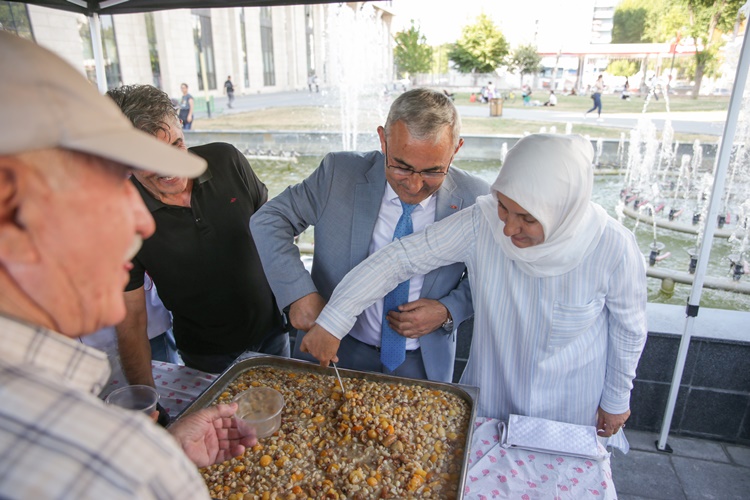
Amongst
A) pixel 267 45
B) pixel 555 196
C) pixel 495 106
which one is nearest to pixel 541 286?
pixel 555 196

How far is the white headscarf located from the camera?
1.50 m

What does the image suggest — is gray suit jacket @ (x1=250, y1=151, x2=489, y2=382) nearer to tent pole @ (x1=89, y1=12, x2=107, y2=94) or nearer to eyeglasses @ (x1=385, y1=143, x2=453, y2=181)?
eyeglasses @ (x1=385, y1=143, x2=453, y2=181)

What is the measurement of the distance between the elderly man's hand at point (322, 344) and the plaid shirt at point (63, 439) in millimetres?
1090

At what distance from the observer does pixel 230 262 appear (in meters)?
2.16

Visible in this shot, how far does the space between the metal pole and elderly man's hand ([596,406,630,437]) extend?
1035 mm

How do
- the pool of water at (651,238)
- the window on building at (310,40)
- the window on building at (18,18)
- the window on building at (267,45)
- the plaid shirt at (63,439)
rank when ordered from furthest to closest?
the window on building at (310,40) < the window on building at (267,45) < the window on building at (18,18) < the pool of water at (651,238) < the plaid shirt at (63,439)

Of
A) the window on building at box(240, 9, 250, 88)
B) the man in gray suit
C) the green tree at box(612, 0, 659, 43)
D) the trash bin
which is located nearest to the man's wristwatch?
the man in gray suit

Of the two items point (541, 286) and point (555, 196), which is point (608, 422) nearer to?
point (541, 286)

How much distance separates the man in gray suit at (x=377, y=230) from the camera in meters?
1.79

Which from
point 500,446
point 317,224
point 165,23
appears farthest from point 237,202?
point 165,23

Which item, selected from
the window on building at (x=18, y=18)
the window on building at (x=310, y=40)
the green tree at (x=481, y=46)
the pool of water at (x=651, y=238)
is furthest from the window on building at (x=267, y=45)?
the pool of water at (x=651, y=238)

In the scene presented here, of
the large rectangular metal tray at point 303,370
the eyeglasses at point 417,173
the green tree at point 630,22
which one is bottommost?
the large rectangular metal tray at point 303,370

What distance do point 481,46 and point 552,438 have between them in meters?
29.1

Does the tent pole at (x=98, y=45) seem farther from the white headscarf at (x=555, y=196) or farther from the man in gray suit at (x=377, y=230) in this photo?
the white headscarf at (x=555, y=196)
